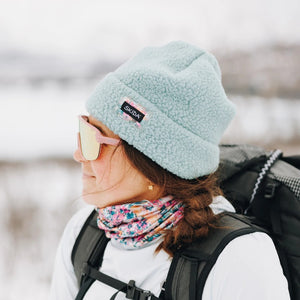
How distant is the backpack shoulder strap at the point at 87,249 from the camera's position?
1.14 m

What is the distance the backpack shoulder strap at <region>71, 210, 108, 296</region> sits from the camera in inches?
44.7

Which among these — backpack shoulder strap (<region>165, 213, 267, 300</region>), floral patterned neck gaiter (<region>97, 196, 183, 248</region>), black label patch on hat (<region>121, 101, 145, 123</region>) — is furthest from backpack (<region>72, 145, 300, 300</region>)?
black label patch on hat (<region>121, 101, 145, 123</region>)

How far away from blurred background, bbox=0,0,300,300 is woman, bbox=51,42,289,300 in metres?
2.06

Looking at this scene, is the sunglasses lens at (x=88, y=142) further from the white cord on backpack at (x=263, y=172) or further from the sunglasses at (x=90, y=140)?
the white cord on backpack at (x=263, y=172)

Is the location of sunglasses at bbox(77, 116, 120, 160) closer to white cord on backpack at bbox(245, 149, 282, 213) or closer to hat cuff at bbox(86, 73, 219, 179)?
hat cuff at bbox(86, 73, 219, 179)

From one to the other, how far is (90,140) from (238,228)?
1.53 feet

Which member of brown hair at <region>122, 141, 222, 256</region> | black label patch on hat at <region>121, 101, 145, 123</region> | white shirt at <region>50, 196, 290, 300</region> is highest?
black label patch on hat at <region>121, 101, 145, 123</region>

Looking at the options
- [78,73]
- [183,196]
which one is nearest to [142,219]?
[183,196]

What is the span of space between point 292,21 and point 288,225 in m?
3.59

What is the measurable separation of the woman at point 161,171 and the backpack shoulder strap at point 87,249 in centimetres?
4

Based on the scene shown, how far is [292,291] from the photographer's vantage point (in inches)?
39.3

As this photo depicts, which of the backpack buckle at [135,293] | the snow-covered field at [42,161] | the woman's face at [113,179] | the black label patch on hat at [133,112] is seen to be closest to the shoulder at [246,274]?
the backpack buckle at [135,293]

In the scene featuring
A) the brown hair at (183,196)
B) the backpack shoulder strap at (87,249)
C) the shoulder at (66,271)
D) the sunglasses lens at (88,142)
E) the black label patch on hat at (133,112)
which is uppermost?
the black label patch on hat at (133,112)

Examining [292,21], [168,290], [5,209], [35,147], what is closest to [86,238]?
[168,290]
